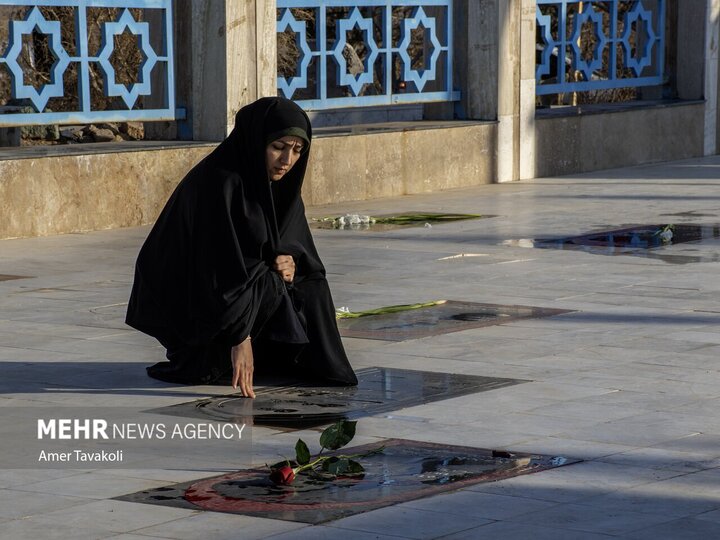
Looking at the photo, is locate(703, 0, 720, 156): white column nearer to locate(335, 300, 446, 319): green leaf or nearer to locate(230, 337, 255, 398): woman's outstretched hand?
locate(335, 300, 446, 319): green leaf

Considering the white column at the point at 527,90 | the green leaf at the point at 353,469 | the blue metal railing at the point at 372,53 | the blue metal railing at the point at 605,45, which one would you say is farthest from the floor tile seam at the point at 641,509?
the blue metal railing at the point at 605,45

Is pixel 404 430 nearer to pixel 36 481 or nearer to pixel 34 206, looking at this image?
pixel 36 481

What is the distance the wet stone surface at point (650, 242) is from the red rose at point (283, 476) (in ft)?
19.7

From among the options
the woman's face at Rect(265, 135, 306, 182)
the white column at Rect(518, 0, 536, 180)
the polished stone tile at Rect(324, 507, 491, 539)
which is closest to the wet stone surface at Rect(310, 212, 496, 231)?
the white column at Rect(518, 0, 536, 180)

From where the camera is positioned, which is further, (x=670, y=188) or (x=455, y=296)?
(x=670, y=188)

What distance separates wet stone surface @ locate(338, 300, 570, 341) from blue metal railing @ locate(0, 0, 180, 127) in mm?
4611

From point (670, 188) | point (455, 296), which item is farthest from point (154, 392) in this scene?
point (670, 188)

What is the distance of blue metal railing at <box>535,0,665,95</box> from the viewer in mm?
17281

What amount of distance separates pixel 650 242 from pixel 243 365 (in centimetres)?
581

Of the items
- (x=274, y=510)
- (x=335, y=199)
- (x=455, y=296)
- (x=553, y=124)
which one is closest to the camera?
(x=274, y=510)

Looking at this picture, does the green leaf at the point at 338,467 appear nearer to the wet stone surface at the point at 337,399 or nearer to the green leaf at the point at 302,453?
the green leaf at the point at 302,453

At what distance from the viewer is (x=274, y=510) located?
480cm

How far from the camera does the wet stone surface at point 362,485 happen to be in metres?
4.83

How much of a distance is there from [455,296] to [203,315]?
289cm
